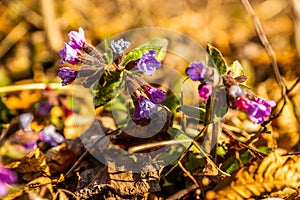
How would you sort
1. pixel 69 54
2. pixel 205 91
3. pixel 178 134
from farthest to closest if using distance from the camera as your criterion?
pixel 178 134 < pixel 69 54 < pixel 205 91

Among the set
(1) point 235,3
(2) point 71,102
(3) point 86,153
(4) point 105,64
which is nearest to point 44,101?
(2) point 71,102

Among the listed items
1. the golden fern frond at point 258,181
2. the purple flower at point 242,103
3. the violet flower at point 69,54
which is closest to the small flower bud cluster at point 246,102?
the purple flower at point 242,103

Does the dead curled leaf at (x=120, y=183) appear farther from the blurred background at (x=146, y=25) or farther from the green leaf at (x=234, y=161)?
the blurred background at (x=146, y=25)

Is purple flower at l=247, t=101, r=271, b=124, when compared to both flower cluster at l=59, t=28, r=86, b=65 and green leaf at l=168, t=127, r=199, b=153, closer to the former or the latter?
green leaf at l=168, t=127, r=199, b=153

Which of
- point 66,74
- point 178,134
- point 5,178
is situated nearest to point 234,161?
point 178,134

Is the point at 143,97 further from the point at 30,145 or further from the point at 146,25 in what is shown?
the point at 146,25
